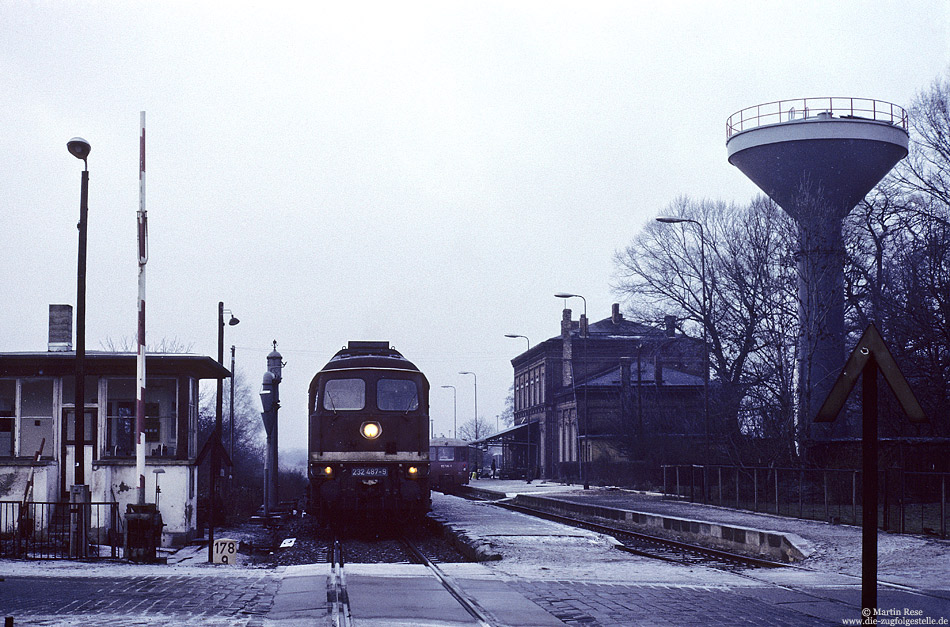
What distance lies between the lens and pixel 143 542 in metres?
15.0

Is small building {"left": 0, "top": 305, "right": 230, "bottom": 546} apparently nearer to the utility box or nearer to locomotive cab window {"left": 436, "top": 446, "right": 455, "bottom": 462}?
the utility box

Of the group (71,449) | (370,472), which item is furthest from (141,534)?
(71,449)

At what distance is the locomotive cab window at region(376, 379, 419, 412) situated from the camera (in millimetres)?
20984

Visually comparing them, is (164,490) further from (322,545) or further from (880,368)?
(880,368)

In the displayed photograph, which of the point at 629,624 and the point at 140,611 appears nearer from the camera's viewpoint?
the point at 629,624

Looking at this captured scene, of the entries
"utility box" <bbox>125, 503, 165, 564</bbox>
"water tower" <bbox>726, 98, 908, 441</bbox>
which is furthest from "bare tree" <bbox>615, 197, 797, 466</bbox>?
"utility box" <bbox>125, 503, 165, 564</bbox>

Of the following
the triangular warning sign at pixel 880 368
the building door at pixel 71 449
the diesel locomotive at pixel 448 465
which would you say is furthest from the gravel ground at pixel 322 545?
the diesel locomotive at pixel 448 465

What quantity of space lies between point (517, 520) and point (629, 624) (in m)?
15.5

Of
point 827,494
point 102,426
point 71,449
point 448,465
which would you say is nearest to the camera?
point 102,426

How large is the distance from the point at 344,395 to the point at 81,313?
5720mm

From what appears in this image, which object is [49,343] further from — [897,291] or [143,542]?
[897,291]

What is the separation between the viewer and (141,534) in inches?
593

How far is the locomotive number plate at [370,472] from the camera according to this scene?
66.3 feet

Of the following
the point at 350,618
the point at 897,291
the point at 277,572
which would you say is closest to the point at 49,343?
the point at 277,572
